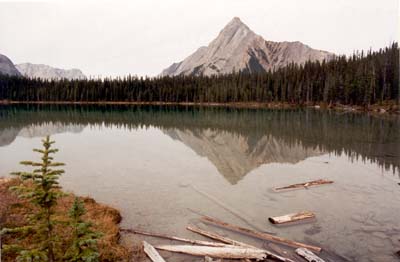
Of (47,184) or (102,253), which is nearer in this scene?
(47,184)

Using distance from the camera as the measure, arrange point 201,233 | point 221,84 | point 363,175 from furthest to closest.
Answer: point 221,84 → point 363,175 → point 201,233

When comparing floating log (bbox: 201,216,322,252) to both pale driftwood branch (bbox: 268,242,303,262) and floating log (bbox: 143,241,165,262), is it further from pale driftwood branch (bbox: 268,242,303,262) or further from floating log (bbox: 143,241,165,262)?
floating log (bbox: 143,241,165,262)

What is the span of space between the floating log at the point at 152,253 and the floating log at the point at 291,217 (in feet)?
20.5

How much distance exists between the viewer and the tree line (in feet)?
377

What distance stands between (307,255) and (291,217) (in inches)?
163

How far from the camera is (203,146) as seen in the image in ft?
124

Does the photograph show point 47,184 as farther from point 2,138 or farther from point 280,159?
point 2,138

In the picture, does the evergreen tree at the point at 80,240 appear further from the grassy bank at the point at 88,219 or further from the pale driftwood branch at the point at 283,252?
the pale driftwood branch at the point at 283,252

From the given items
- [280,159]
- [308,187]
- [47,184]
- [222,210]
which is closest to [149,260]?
[47,184]

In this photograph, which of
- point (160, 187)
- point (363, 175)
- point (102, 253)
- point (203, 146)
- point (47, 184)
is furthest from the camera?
point (203, 146)

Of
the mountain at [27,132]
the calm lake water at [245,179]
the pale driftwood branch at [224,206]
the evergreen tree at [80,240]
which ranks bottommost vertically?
the pale driftwood branch at [224,206]

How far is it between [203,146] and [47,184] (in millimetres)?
29875

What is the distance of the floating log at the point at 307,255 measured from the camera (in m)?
10.8

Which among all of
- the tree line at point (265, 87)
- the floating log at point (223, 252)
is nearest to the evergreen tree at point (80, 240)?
the floating log at point (223, 252)
